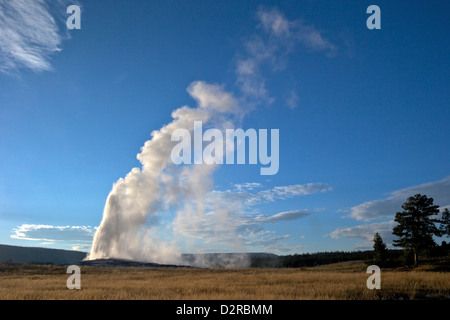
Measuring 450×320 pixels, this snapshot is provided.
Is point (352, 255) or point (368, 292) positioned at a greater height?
point (368, 292)

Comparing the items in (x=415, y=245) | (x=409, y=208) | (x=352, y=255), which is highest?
(x=409, y=208)

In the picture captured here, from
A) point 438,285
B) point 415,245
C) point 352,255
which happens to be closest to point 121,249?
point 352,255

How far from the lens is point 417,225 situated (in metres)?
56.2

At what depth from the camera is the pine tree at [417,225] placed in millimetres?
55219

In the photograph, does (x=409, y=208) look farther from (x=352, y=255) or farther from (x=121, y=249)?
(x=121, y=249)

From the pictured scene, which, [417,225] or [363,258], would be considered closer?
[417,225]

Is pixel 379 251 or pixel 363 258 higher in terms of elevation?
pixel 379 251

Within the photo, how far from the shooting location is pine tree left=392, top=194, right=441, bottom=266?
55.2 m

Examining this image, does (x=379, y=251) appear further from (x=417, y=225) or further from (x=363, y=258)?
(x=363, y=258)

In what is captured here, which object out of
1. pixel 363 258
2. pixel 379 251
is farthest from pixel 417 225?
pixel 363 258
